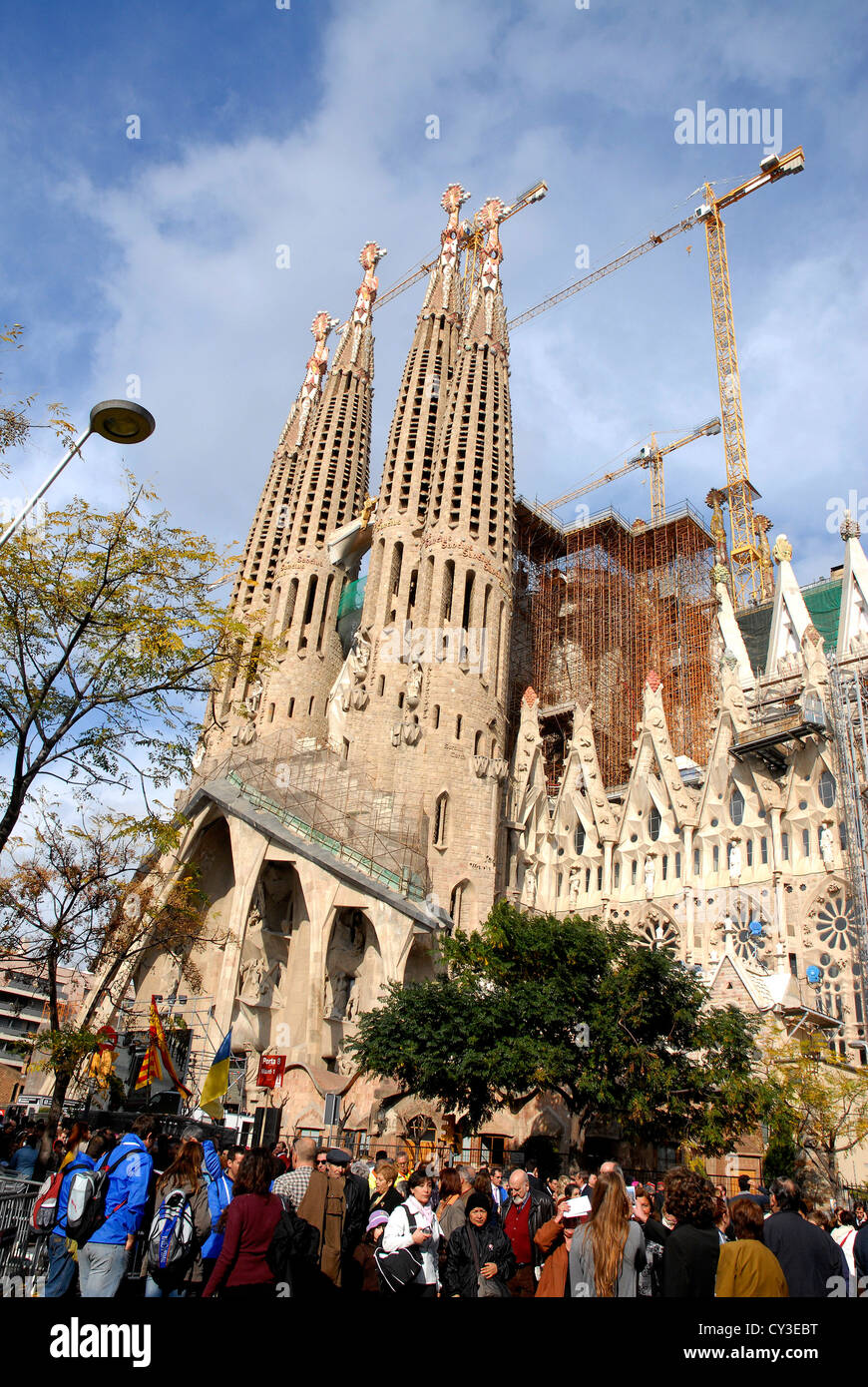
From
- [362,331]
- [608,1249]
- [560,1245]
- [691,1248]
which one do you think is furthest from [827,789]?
[362,331]

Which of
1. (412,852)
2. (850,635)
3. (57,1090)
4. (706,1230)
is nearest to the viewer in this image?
(706,1230)

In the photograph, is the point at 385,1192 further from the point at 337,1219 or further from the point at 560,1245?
the point at 560,1245

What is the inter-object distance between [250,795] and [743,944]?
51.4 feet

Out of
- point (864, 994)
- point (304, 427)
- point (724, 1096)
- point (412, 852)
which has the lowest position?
point (724, 1096)

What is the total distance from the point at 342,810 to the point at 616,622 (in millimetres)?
20012

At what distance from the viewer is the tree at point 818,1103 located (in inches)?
748

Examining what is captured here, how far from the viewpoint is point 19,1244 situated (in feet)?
22.4

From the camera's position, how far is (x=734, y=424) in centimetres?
5350

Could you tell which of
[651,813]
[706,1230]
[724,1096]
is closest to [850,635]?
[651,813]

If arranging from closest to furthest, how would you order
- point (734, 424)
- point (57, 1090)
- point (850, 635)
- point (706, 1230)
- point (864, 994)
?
point (706, 1230) < point (57, 1090) < point (864, 994) < point (850, 635) < point (734, 424)

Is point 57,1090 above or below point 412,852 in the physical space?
below

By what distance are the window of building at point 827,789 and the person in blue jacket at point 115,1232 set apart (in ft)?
88.1

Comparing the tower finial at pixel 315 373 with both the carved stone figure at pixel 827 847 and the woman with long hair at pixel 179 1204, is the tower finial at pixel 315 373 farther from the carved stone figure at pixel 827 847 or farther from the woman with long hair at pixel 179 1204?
the woman with long hair at pixel 179 1204
